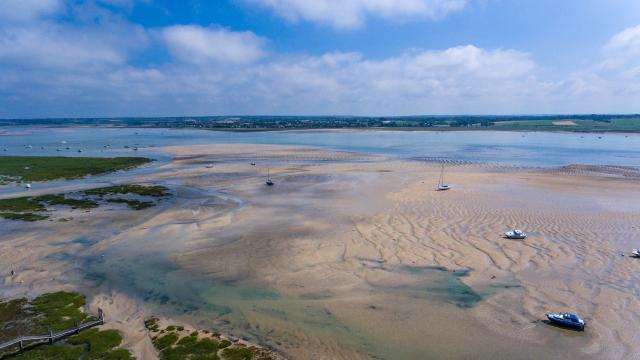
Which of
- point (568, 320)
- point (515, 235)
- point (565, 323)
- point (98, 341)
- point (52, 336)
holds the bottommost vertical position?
point (98, 341)

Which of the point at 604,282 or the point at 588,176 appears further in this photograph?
the point at 588,176

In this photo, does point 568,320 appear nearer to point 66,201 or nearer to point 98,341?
point 98,341

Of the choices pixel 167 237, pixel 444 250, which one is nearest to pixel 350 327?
pixel 444 250

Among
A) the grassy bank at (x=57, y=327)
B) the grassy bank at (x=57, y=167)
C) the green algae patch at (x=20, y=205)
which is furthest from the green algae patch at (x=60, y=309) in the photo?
the grassy bank at (x=57, y=167)

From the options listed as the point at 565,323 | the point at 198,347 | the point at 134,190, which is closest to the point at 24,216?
the point at 134,190

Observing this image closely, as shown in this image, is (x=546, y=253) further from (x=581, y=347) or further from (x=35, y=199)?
(x=35, y=199)

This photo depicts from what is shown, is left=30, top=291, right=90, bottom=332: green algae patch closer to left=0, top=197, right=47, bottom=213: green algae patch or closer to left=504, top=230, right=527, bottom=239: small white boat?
left=0, top=197, right=47, bottom=213: green algae patch
